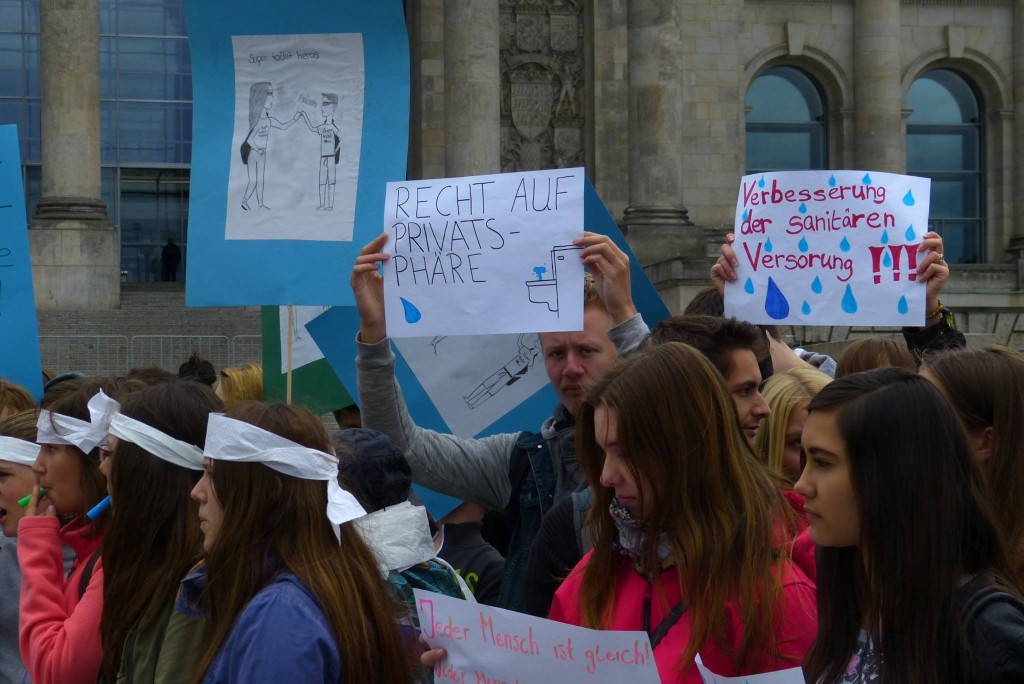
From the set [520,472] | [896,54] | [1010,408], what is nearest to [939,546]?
[1010,408]

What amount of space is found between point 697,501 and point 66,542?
2094 millimetres

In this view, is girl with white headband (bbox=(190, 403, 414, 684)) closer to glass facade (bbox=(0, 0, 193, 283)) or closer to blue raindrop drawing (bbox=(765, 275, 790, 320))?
blue raindrop drawing (bbox=(765, 275, 790, 320))

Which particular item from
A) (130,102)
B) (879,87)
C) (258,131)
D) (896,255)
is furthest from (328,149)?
(879,87)

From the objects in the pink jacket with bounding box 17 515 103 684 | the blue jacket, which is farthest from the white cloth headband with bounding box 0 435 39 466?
the blue jacket

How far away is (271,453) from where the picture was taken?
3.30m

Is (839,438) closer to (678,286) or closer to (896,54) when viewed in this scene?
(678,286)

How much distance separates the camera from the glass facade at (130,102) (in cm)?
2725

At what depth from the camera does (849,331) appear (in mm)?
15062

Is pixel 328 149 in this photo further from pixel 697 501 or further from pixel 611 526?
pixel 697 501

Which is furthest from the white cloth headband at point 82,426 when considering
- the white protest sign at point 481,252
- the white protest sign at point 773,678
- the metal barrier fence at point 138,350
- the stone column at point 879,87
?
the stone column at point 879,87

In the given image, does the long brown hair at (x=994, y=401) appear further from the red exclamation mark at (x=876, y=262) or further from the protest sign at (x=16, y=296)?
the protest sign at (x=16, y=296)

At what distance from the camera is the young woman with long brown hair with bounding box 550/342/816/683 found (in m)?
3.03

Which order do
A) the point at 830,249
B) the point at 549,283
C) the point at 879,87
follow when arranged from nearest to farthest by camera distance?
1. the point at 549,283
2. the point at 830,249
3. the point at 879,87

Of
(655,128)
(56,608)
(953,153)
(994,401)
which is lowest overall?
(56,608)
